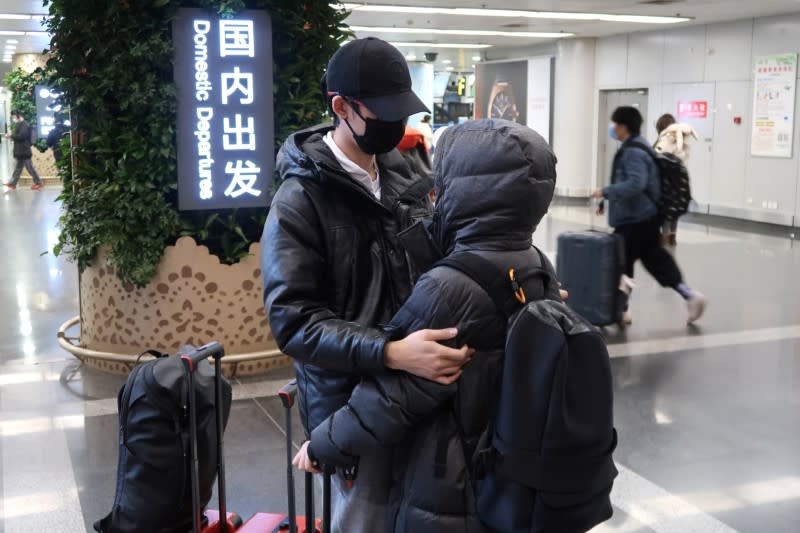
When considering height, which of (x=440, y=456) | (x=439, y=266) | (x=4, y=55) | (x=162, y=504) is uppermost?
(x=4, y=55)

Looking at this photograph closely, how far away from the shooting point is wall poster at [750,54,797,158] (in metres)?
13.4

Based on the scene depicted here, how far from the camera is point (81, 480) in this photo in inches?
153

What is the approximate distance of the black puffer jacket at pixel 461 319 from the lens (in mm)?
1744

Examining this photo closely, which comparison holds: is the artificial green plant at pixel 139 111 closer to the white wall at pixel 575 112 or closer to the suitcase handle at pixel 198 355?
the suitcase handle at pixel 198 355

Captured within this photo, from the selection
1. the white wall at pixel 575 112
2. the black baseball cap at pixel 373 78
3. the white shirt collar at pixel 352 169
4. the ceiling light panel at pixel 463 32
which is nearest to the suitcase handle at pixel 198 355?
the white shirt collar at pixel 352 169

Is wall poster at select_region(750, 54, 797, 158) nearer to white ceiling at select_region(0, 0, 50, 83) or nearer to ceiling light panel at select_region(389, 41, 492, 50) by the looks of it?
ceiling light panel at select_region(389, 41, 492, 50)

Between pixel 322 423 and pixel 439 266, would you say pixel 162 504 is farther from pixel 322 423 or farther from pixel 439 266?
pixel 439 266

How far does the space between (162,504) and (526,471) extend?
1.76m

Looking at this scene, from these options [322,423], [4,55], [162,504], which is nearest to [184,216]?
[162,504]

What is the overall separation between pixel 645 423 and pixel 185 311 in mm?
2718

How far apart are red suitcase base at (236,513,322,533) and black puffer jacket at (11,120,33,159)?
19851mm

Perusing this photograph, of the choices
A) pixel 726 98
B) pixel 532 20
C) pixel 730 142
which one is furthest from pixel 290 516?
pixel 726 98

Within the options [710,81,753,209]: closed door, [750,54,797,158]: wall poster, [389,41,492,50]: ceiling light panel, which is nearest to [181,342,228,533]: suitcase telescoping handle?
[750,54,797,158]: wall poster

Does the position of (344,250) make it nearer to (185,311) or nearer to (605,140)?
(185,311)
